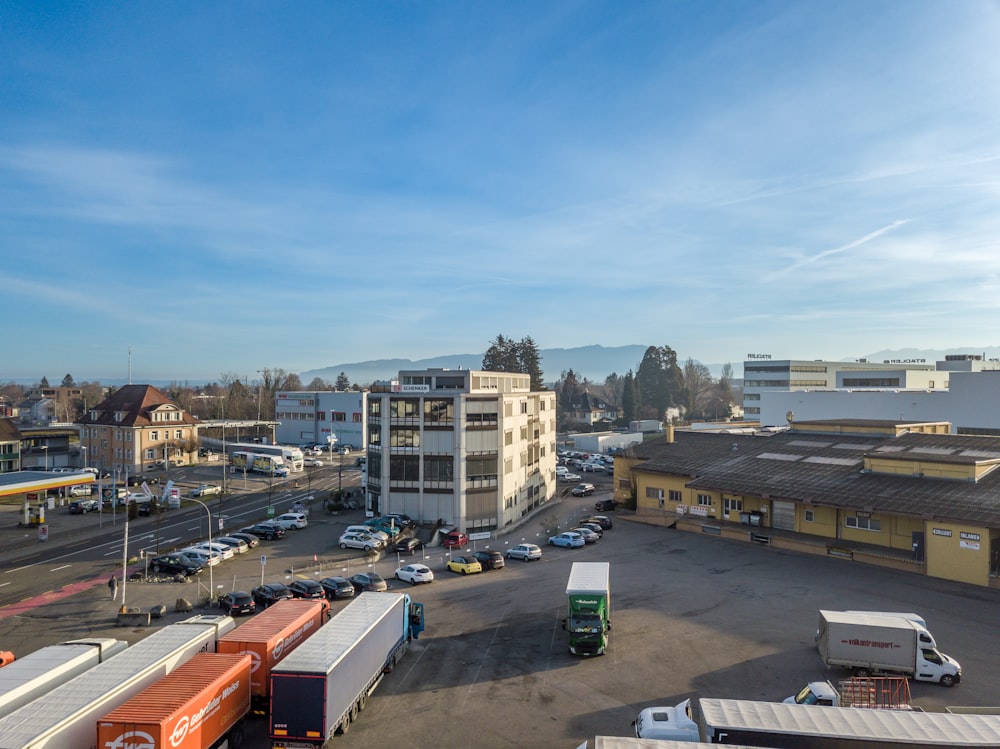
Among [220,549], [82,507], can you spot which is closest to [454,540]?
[220,549]

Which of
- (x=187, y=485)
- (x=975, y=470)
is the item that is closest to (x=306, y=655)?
(x=975, y=470)

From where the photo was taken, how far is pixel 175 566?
42.8 meters

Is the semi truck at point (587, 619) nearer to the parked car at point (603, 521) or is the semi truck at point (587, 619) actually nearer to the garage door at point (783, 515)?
the garage door at point (783, 515)

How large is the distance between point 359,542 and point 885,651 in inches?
1366

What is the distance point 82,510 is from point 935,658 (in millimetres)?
69767

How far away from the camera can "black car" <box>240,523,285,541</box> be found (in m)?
52.2

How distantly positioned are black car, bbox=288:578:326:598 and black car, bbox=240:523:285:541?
17189mm

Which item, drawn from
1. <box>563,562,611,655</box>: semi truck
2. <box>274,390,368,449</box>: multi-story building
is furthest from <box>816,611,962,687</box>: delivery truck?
<box>274,390,368,449</box>: multi-story building

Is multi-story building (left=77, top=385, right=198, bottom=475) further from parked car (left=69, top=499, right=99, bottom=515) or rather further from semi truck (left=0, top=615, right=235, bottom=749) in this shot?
semi truck (left=0, top=615, right=235, bottom=749)

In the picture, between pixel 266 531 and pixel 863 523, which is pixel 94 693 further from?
pixel 863 523

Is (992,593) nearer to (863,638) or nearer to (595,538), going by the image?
(863,638)

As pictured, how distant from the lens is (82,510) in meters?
62.9

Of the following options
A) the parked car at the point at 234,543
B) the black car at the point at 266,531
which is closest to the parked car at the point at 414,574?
the parked car at the point at 234,543

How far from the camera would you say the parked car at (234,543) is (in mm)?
46906
